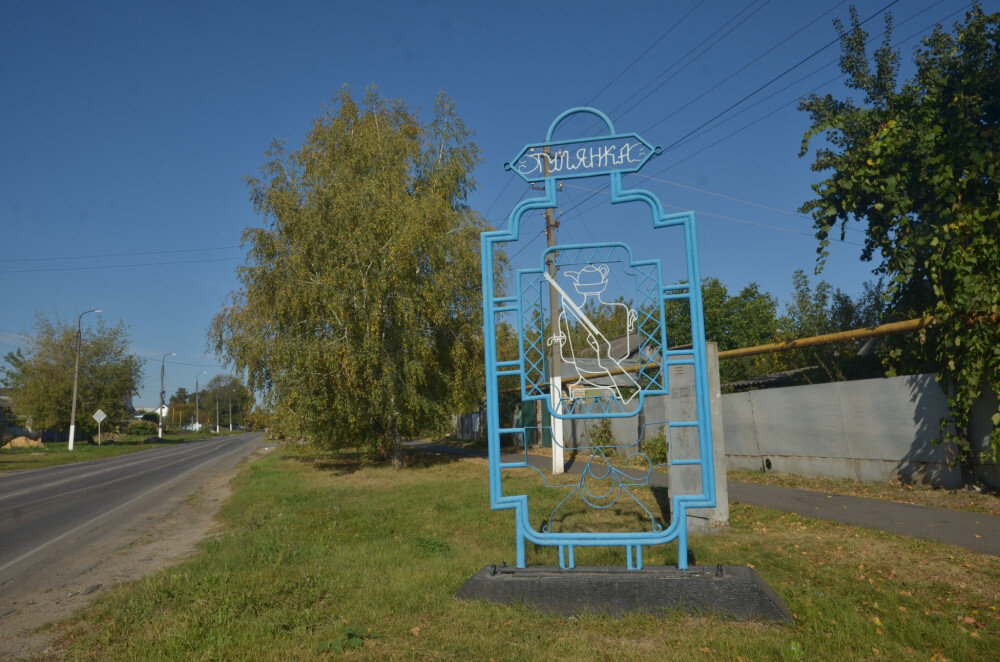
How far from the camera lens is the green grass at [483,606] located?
163 inches

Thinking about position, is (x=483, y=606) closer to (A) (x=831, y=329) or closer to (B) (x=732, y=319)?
(A) (x=831, y=329)

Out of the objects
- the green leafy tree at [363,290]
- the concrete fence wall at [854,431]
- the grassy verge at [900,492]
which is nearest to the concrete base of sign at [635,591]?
the grassy verge at [900,492]

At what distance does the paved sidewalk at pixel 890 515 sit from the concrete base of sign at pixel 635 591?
3137 millimetres

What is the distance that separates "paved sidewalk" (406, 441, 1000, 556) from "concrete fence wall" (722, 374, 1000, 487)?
111 centimetres

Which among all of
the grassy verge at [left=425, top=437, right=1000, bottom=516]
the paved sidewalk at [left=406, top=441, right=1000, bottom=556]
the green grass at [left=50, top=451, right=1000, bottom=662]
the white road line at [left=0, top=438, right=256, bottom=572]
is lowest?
the white road line at [left=0, top=438, right=256, bottom=572]

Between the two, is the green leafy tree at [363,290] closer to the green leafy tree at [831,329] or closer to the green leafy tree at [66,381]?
the green leafy tree at [831,329]

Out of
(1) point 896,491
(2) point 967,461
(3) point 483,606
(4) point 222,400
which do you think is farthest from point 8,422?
(4) point 222,400

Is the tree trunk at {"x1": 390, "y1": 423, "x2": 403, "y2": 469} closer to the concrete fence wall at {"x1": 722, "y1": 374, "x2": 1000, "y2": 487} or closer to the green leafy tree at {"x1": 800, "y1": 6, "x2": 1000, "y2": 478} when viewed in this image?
the concrete fence wall at {"x1": 722, "y1": 374, "x2": 1000, "y2": 487}

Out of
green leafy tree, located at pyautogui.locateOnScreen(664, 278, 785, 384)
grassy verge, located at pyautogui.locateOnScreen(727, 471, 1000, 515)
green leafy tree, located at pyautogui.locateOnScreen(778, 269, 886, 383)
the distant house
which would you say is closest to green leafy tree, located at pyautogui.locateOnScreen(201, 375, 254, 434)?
the distant house

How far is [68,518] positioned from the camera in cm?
1134

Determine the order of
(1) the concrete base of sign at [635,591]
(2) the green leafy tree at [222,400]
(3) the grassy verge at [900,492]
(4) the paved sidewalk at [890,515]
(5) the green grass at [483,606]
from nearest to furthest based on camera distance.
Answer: (5) the green grass at [483,606] → (1) the concrete base of sign at [635,591] → (4) the paved sidewalk at [890,515] → (3) the grassy verge at [900,492] → (2) the green leafy tree at [222,400]

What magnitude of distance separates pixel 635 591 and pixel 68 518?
11003 millimetres

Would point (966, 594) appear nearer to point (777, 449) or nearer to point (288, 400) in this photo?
point (777, 449)

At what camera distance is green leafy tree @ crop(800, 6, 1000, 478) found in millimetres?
8070
